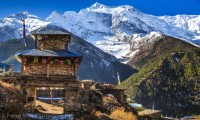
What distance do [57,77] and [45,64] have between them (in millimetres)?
2138

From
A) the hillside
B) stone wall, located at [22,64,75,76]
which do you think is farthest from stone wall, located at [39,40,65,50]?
the hillside

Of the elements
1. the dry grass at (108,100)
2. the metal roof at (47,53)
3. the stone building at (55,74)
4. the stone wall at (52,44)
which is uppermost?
the stone wall at (52,44)

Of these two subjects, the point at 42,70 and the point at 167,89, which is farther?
the point at 167,89

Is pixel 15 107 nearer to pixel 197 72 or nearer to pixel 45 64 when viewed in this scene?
pixel 45 64

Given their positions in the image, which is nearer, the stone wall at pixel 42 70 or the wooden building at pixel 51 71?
the wooden building at pixel 51 71

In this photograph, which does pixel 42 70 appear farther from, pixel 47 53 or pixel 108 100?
pixel 108 100

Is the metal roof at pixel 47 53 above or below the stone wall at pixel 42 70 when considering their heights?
above

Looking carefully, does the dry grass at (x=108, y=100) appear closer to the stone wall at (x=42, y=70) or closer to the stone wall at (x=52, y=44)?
the stone wall at (x=52, y=44)

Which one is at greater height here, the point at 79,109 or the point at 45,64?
the point at 45,64

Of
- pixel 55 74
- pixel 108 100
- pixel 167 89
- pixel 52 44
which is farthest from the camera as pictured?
pixel 167 89

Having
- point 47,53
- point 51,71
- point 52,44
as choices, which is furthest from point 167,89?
point 47,53

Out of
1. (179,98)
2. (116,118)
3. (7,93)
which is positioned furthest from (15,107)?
(179,98)

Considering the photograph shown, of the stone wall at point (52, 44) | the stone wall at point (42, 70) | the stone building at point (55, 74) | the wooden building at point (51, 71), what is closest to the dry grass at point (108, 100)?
the stone building at point (55, 74)

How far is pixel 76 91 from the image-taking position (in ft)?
130
